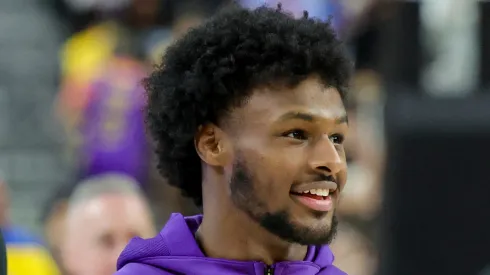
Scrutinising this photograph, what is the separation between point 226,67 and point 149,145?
293 centimetres

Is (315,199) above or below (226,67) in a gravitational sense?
below

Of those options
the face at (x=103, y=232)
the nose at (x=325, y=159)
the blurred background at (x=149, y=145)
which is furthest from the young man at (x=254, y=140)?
the face at (x=103, y=232)

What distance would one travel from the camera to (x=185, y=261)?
308 cm

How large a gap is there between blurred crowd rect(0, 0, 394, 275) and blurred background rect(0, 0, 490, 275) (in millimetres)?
11

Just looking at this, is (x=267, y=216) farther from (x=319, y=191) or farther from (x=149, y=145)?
(x=149, y=145)

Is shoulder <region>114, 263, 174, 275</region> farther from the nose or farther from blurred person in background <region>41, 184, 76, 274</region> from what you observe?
blurred person in background <region>41, 184, 76, 274</region>

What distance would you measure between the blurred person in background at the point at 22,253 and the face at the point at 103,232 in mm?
429

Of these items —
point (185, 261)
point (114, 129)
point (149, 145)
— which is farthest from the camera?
point (114, 129)

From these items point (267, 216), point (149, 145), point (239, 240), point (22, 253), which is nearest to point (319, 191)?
point (267, 216)

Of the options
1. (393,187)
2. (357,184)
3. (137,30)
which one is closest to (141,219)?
(393,187)

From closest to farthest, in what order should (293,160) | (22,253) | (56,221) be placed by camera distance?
(293,160)
(22,253)
(56,221)

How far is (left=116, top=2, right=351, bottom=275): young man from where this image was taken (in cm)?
298

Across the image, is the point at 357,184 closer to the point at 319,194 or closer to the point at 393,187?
the point at 393,187

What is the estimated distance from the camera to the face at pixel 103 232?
4.62 metres
